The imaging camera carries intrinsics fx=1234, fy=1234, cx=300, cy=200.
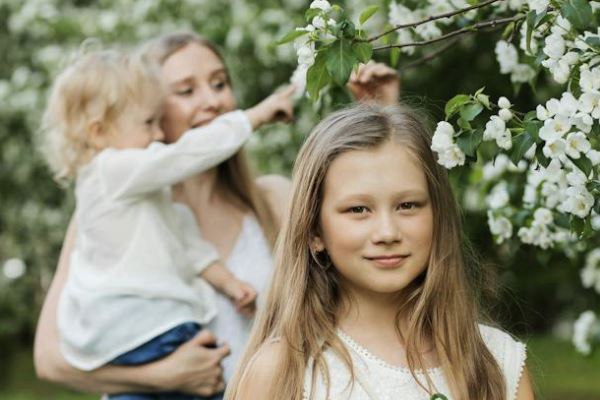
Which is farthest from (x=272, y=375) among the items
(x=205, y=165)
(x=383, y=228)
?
(x=205, y=165)

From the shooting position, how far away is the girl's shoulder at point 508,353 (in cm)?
260

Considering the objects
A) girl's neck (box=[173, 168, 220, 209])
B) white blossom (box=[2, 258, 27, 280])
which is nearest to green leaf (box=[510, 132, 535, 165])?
girl's neck (box=[173, 168, 220, 209])

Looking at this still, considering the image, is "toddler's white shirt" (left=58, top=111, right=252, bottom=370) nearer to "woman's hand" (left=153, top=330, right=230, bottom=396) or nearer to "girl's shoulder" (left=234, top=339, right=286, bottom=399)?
"woman's hand" (left=153, top=330, right=230, bottom=396)

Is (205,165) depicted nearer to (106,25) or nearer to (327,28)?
(327,28)

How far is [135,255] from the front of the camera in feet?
11.5

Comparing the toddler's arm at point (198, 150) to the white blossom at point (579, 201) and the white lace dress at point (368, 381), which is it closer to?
the white lace dress at point (368, 381)

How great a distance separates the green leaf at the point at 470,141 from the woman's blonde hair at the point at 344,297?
18 centimetres

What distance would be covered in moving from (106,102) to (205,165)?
47 centimetres

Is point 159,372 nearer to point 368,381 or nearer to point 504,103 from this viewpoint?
point 368,381

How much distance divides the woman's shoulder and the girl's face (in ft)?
4.13

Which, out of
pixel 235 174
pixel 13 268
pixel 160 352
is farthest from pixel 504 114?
pixel 13 268

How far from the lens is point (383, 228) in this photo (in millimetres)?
2402

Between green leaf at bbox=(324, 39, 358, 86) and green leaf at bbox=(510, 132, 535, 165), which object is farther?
green leaf at bbox=(324, 39, 358, 86)

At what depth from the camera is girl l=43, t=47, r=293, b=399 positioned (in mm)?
3436
